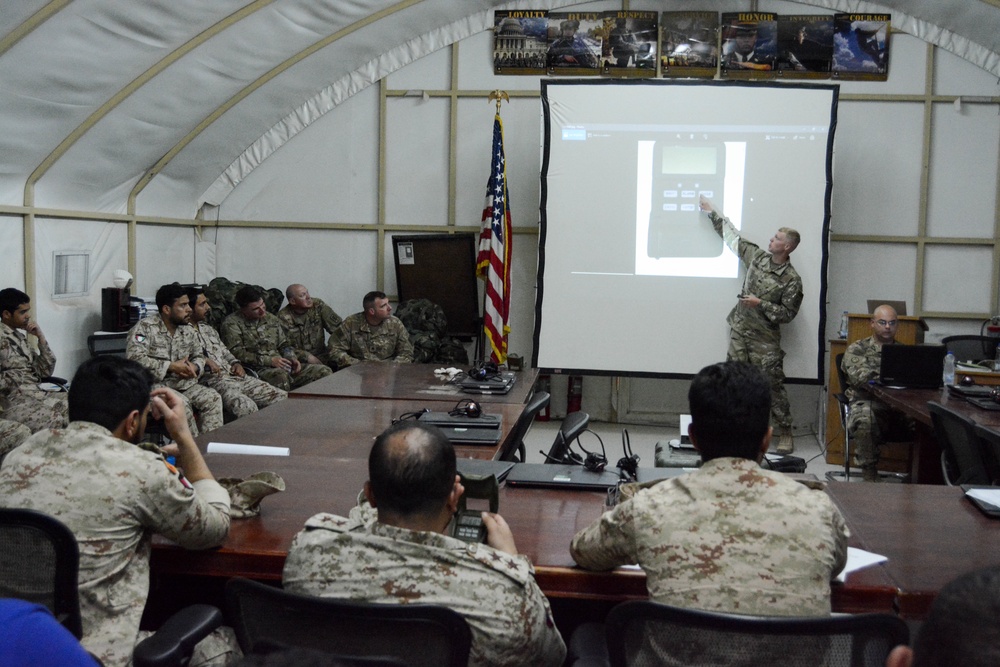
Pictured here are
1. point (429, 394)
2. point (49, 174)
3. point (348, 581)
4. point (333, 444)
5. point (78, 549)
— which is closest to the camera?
point (348, 581)

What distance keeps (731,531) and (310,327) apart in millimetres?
Answer: 5889

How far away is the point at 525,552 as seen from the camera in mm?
2064

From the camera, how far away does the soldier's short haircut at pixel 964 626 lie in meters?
0.75

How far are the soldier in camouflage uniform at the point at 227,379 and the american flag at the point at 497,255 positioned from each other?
196 centimetres

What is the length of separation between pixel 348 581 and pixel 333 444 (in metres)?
1.62

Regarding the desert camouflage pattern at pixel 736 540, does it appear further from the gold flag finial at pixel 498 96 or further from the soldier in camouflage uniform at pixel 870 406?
the gold flag finial at pixel 498 96

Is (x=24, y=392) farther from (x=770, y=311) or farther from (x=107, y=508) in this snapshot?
(x=770, y=311)

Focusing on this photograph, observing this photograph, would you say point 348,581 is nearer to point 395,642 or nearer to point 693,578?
point 395,642

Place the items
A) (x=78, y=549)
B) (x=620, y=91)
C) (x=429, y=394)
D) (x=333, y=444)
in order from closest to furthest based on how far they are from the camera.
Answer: (x=78, y=549)
(x=333, y=444)
(x=429, y=394)
(x=620, y=91)

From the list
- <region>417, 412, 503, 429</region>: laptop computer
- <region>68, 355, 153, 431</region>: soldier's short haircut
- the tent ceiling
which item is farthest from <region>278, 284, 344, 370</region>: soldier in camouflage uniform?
<region>68, 355, 153, 431</region>: soldier's short haircut

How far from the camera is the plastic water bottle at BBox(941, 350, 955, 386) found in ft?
17.6

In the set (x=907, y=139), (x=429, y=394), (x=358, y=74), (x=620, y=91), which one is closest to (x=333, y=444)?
(x=429, y=394)

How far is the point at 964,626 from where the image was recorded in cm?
77

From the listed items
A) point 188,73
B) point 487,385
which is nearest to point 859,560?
point 487,385
